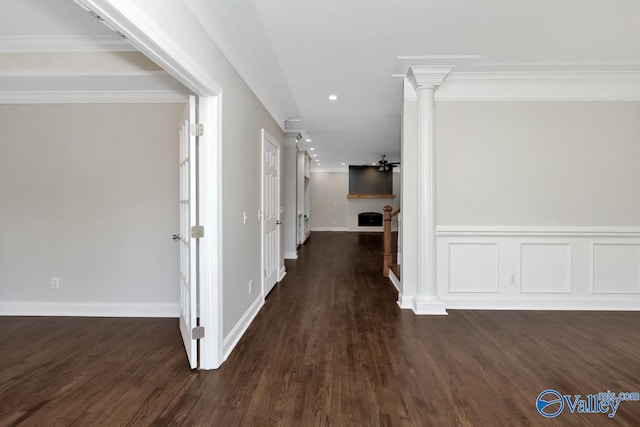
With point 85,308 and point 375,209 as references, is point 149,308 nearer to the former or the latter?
point 85,308

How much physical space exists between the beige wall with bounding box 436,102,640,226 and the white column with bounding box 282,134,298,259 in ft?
11.1

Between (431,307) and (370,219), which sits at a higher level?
(370,219)

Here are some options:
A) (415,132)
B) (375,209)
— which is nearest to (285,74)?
(415,132)

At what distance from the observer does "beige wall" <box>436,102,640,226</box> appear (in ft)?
11.4

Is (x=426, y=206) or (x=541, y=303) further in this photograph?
(x=541, y=303)

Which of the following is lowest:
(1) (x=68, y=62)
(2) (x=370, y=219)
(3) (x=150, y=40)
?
(2) (x=370, y=219)

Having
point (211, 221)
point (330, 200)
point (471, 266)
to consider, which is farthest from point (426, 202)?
point (330, 200)

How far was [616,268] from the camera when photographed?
350 cm

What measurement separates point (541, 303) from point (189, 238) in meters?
3.77

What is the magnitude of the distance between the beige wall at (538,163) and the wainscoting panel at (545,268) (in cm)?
29

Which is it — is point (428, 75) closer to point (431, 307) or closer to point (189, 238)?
point (431, 307)

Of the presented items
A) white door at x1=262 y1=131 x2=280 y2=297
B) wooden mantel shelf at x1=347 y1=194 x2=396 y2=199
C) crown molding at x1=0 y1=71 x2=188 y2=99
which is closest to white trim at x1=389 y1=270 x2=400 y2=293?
white door at x1=262 y1=131 x2=280 y2=297

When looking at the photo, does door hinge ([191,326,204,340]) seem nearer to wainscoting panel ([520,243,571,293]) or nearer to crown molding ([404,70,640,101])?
crown molding ([404,70,640,101])

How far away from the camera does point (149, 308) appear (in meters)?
3.29
